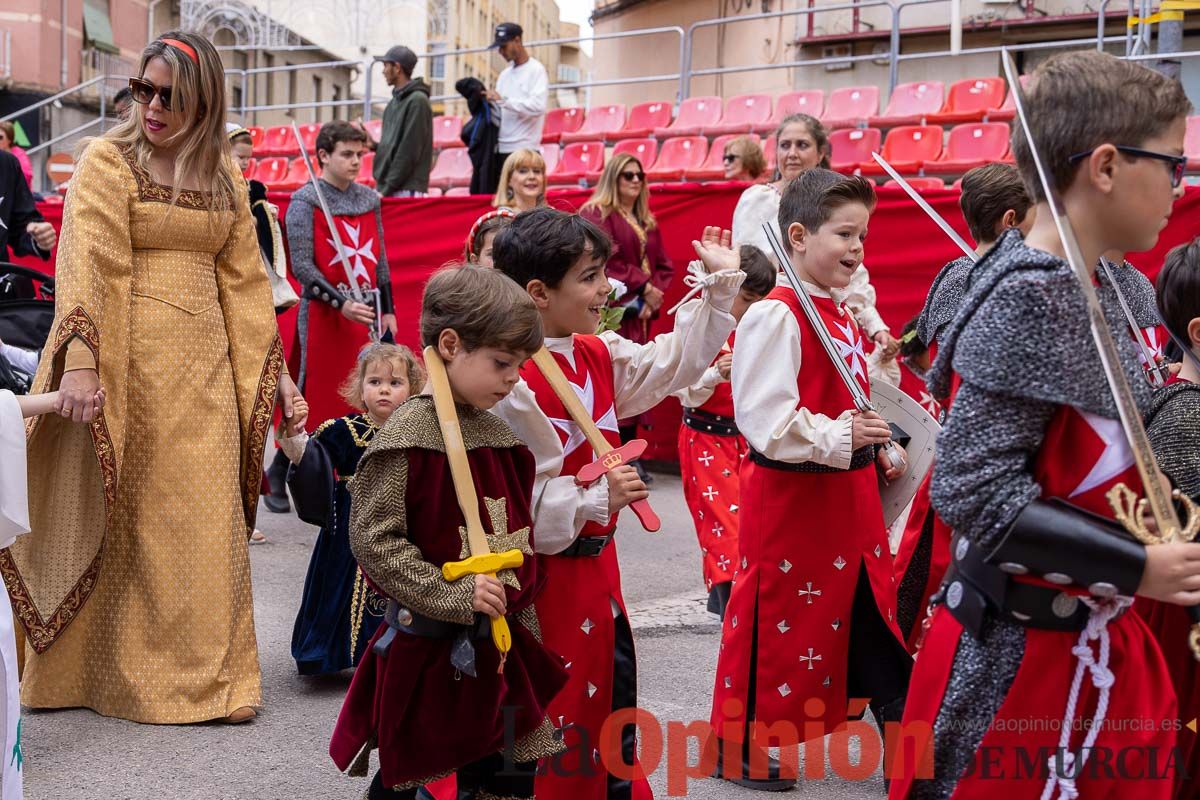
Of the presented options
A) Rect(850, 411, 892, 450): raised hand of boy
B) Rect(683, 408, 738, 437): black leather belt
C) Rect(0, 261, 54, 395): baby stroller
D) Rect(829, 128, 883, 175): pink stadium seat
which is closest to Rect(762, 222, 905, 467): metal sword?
Rect(850, 411, 892, 450): raised hand of boy

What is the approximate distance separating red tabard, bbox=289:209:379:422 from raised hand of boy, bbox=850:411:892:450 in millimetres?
4037

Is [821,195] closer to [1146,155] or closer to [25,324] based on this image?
[1146,155]

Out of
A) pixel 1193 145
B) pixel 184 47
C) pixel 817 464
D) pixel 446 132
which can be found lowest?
pixel 817 464

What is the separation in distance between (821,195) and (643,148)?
1092cm

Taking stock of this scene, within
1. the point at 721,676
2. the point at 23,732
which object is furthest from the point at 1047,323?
the point at 23,732

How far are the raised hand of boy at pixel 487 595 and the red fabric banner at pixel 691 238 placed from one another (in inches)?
139

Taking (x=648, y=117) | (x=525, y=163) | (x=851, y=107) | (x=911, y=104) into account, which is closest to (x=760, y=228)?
(x=525, y=163)

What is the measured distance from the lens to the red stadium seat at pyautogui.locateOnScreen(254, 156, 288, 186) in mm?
16375

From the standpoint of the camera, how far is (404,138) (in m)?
10.4

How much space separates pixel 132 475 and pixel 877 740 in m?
2.32

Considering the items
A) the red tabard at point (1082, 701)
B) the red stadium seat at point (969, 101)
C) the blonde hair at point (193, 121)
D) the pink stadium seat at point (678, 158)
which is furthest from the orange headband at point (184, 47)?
the red stadium seat at point (969, 101)

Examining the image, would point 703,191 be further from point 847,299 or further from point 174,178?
point 174,178

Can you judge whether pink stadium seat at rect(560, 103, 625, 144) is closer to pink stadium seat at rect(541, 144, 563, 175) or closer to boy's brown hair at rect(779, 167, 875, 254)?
pink stadium seat at rect(541, 144, 563, 175)

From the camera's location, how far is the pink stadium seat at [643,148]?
1395 cm
